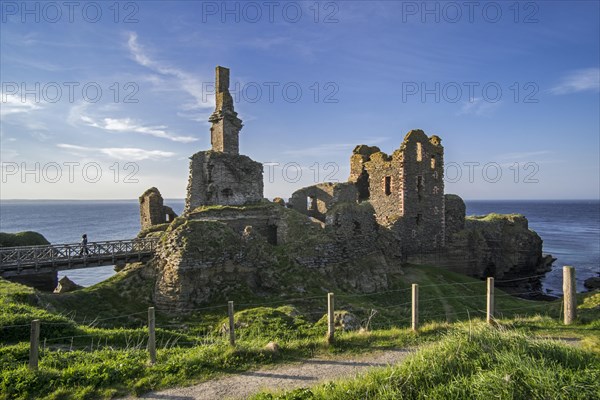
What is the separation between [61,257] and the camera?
2098 centimetres

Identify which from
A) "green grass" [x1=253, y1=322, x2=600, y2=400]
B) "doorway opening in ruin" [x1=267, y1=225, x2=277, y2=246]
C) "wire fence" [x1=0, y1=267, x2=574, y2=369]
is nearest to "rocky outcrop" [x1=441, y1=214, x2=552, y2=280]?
"wire fence" [x1=0, y1=267, x2=574, y2=369]

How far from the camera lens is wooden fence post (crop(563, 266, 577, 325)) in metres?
10.4

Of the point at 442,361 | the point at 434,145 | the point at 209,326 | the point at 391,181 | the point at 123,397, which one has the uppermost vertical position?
the point at 434,145

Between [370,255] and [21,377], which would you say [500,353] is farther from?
[370,255]

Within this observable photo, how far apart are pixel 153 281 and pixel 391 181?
2092 cm

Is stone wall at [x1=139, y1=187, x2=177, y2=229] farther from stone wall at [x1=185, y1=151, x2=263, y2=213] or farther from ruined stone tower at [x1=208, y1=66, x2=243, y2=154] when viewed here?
ruined stone tower at [x1=208, y1=66, x2=243, y2=154]

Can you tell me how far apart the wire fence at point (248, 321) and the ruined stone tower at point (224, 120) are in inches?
665

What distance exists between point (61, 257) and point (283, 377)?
1838 centimetres

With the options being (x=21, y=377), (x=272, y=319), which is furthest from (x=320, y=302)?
(x=21, y=377)

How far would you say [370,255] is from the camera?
24094 millimetres

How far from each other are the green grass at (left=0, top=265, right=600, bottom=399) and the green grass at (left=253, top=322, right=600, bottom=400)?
10cm

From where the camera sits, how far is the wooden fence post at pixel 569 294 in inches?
410

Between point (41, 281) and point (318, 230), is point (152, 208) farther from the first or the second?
point (318, 230)

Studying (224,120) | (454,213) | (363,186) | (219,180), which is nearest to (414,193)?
(454,213)
